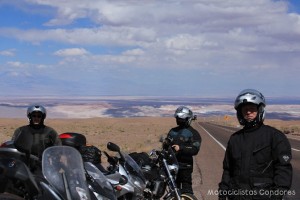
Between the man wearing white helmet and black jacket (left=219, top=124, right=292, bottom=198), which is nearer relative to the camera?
black jacket (left=219, top=124, right=292, bottom=198)

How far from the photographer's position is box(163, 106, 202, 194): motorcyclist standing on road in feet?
24.9

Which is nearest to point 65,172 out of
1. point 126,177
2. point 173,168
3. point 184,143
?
point 126,177

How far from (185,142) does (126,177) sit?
1.70m

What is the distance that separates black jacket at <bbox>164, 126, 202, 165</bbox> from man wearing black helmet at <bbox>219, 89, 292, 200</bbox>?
2786 mm

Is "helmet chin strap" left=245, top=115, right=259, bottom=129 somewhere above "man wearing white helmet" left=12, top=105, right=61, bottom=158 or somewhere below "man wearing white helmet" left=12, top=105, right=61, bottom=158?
above

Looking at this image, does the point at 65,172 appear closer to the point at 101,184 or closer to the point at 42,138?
the point at 101,184

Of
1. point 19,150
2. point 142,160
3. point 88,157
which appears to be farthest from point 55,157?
point 142,160

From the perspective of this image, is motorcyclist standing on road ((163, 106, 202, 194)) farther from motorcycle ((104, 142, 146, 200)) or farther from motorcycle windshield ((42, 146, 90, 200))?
motorcycle windshield ((42, 146, 90, 200))

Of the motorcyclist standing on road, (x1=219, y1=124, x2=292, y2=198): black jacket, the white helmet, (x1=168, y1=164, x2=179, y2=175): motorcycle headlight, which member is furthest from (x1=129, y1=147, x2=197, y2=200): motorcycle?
(x1=219, y1=124, x2=292, y2=198): black jacket

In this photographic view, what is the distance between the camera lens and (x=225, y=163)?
482cm

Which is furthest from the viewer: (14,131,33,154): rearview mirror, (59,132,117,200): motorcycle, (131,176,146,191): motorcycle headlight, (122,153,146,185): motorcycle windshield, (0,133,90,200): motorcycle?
(122,153,146,185): motorcycle windshield

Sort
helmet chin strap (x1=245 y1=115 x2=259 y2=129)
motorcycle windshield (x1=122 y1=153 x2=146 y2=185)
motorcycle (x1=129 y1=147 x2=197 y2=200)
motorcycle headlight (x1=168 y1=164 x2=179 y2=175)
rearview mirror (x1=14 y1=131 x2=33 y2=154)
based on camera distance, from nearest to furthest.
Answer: rearview mirror (x1=14 y1=131 x2=33 y2=154) → helmet chin strap (x1=245 y1=115 x2=259 y2=129) → motorcycle windshield (x1=122 y1=153 x2=146 y2=185) → motorcycle (x1=129 y1=147 x2=197 y2=200) → motorcycle headlight (x1=168 y1=164 x2=179 y2=175)

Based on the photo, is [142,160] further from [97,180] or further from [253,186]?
[253,186]

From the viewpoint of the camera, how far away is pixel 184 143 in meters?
7.63
